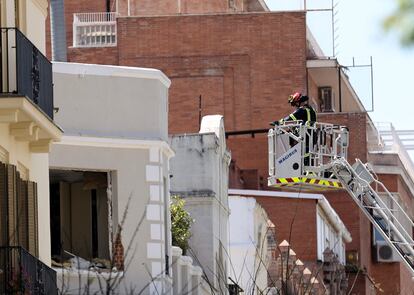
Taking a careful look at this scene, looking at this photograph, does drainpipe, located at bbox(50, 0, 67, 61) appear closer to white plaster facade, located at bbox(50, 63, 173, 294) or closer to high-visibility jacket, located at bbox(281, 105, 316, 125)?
high-visibility jacket, located at bbox(281, 105, 316, 125)

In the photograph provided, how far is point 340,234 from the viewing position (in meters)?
69.3

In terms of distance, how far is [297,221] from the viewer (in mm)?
65500

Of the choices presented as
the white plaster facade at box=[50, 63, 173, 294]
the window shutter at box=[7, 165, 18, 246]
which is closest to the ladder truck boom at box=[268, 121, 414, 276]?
the white plaster facade at box=[50, 63, 173, 294]

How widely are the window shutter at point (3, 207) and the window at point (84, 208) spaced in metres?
8.17

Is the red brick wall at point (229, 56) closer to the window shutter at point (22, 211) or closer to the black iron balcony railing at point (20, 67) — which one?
the window shutter at point (22, 211)

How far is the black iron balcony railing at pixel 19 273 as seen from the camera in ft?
87.6

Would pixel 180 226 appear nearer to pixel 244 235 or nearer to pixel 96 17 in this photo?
pixel 244 235

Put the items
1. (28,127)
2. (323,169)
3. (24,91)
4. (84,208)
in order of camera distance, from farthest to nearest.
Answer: (323,169) < (84,208) < (28,127) < (24,91)

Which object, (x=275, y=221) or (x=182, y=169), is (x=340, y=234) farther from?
(x=182, y=169)

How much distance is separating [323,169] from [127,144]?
959 centimetres

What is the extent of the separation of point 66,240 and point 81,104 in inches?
86.8

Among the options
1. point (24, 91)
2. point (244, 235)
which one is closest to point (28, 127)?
point (24, 91)

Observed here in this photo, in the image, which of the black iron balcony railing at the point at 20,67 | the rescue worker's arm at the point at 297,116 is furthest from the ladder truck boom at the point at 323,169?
the black iron balcony railing at the point at 20,67

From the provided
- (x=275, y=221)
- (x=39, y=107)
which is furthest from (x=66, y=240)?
(x=275, y=221)
